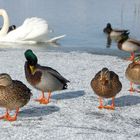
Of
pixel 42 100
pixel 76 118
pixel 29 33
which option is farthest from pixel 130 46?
pixel 76 118

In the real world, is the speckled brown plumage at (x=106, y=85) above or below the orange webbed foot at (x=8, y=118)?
above

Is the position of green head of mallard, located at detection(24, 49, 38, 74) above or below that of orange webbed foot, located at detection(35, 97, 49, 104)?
above

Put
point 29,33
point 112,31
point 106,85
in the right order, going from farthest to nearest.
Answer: point 112,31 < point 29,33 < point 106,85

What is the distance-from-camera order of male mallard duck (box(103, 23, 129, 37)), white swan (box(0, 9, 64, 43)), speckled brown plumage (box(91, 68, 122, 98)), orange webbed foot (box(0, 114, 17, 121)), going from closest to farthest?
orange webbed foot (box(0, 114, 17, 121)) → speckled brown plumage (box(91, 68, 122, 98)) → white swan (box(0, 9, 64, 43)) → male mallard duck (box(103, 23, 129, 37))

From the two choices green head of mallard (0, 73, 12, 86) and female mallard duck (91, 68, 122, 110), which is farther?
female mallard duck (91, 68, 122, 110)

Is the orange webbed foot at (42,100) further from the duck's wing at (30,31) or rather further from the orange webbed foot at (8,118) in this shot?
the duck's wing at (30,31)

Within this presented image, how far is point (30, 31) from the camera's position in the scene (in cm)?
1438

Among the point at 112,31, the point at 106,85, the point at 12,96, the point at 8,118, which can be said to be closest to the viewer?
the point at 12,96

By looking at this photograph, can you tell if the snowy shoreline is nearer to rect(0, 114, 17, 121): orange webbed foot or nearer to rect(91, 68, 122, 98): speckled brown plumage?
rect(0, 114, 17, 121): orange webbed foot

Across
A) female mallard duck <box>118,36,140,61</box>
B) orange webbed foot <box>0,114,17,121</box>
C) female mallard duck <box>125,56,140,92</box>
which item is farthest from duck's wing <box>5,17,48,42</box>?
orange webbed foot <box>0,114,17,121</box>

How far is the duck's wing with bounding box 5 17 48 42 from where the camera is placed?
14.2 meters

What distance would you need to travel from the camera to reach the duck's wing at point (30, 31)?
1420 centimetres

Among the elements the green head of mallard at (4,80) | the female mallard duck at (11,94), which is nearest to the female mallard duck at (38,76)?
the female mallard duck at (11,94)

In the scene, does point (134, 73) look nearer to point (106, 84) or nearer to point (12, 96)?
point (106, 84)
